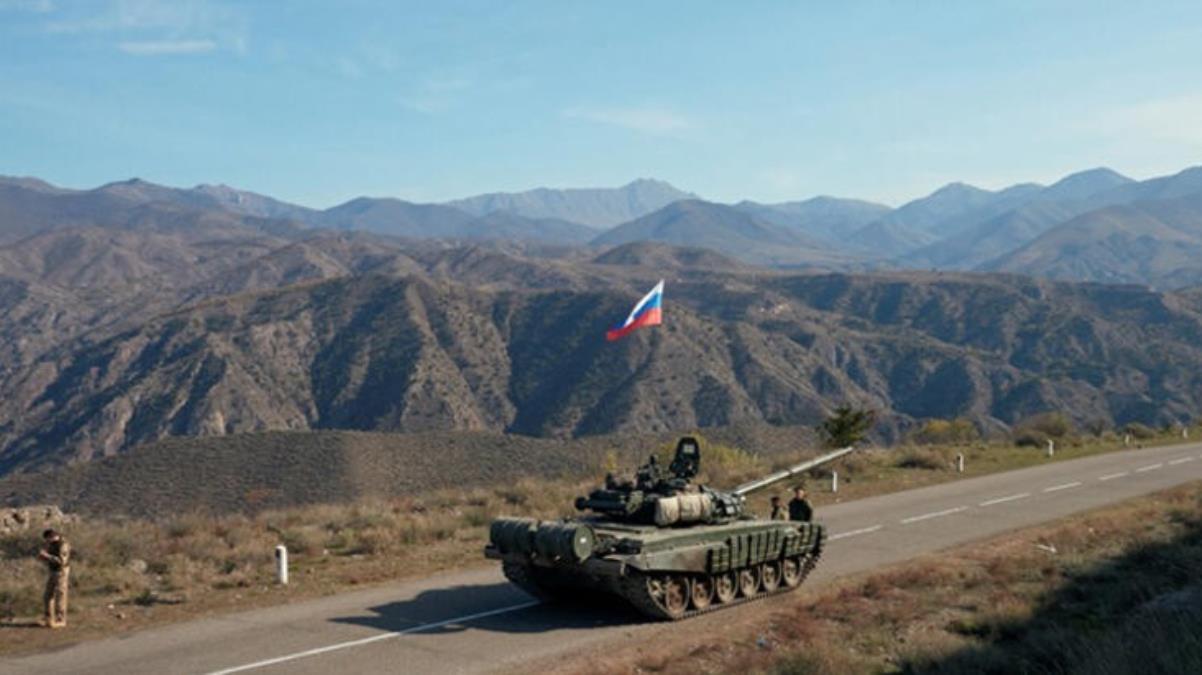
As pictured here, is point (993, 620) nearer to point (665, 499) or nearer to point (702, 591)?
point (702, 591)

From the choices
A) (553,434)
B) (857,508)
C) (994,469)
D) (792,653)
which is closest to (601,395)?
A: (553,434)

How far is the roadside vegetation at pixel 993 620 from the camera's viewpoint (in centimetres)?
1011

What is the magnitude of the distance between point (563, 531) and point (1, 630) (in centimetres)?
737

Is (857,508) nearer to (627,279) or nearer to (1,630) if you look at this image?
(1,630)

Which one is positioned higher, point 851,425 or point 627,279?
point 627,279

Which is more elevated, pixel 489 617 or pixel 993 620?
pixel 993 620

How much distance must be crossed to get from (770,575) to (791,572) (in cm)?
60

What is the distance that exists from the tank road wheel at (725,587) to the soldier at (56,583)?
344 inches

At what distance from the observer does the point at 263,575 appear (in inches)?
691

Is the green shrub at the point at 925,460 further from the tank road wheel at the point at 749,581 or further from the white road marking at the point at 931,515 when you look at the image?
the tank road wheel at the point at 749,581

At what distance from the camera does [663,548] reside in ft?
46.9

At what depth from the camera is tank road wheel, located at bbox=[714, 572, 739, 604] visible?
49.9ft

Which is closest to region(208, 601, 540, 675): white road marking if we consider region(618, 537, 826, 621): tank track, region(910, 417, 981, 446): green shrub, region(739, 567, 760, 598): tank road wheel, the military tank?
the military tank

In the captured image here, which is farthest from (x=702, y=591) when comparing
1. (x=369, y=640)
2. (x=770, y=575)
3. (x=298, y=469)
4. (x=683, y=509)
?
(x=298, y=469)
